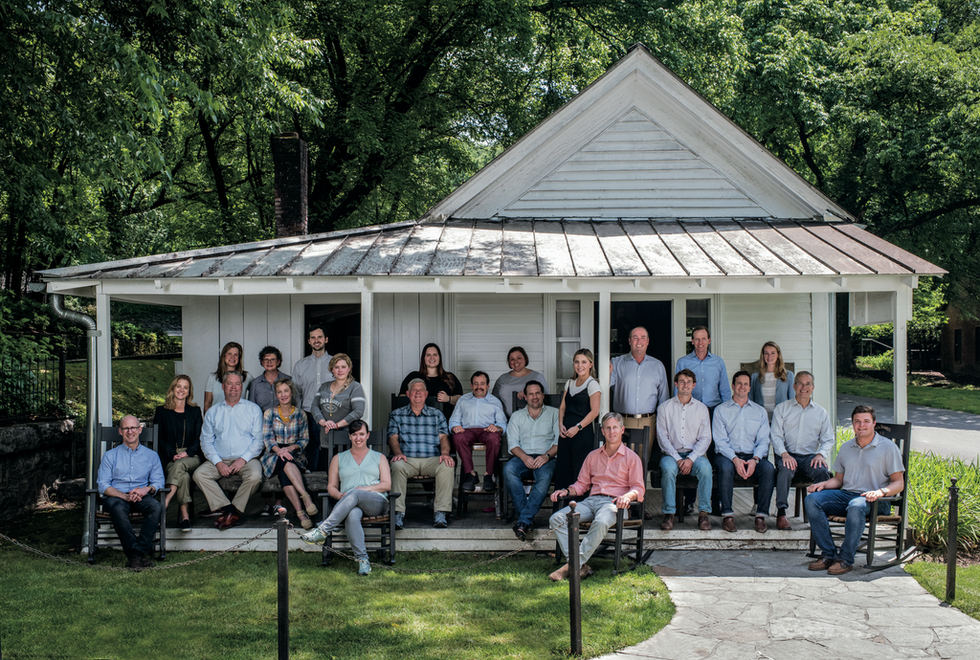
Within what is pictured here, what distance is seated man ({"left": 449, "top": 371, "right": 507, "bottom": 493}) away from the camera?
8031 millimetres

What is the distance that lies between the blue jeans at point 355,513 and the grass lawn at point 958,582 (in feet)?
15.0

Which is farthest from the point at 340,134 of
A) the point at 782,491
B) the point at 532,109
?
the point at 782,491

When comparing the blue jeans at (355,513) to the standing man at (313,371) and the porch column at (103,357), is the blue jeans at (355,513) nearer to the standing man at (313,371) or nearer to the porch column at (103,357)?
the standing man at (313,371)

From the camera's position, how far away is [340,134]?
16750 millimetres

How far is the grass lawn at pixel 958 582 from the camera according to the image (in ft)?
19.4

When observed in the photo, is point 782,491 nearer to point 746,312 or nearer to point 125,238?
point 746,312

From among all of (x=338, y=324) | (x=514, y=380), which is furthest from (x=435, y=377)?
(x=338, y=324)

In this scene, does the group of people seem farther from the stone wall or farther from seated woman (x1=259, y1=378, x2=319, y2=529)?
the stone wall

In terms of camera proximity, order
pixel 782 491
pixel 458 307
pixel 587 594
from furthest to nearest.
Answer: pixel 458 307
pixel 782 491
pixel 587 594

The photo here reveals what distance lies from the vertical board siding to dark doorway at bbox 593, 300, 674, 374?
3.76 feet

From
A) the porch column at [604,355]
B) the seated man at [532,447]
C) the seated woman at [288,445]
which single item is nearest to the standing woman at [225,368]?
the seated woman at [288,445]

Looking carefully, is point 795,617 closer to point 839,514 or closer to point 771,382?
point 839,514

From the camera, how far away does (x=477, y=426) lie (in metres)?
8.12

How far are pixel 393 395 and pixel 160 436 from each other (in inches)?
101
